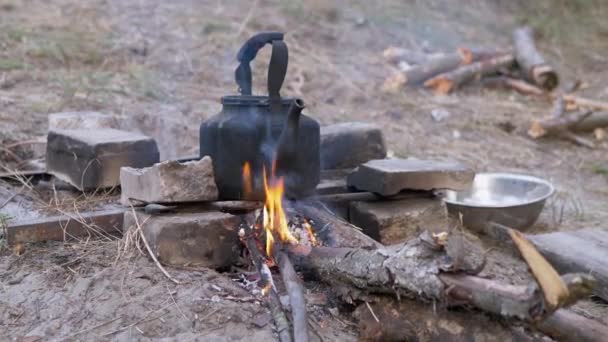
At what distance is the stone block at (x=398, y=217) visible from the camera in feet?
11.3

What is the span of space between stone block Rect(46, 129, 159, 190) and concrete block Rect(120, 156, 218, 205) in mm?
448

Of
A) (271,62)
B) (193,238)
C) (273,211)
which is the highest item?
(271,62)

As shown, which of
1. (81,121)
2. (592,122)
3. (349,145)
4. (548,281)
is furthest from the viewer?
(592,122)

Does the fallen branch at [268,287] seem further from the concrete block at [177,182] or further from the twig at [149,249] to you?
the twig at [149,249]

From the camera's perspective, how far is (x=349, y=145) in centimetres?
406

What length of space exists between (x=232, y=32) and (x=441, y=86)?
7.97 ft

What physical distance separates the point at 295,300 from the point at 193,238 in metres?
0.64

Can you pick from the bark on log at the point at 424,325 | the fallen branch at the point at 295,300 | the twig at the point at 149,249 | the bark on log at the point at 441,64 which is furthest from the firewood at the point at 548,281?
the bark on log at the point at 441,64

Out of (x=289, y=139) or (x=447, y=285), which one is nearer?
(x=447, y=285)

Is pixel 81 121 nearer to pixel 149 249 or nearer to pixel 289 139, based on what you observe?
pixel 149 249

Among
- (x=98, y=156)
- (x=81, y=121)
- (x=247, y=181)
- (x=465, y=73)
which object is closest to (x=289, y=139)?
(x=247, y=181)

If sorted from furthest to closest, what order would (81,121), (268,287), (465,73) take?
(465,73) < (81,121) < (268,287)

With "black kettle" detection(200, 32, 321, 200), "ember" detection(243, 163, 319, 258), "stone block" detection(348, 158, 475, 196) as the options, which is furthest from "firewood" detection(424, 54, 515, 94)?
"ember" detection(243, 163, 319, 258)

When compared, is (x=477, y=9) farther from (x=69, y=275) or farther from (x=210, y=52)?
(x=69, y=275)
